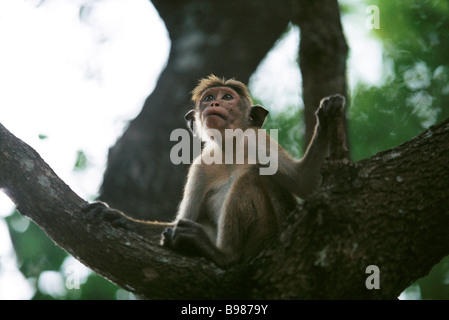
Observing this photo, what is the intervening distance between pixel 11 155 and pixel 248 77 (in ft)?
22.3

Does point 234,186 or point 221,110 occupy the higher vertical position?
point 221,110

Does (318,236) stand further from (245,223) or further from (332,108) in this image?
(332,108)

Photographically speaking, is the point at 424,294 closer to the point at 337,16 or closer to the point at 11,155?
the point at 337,16

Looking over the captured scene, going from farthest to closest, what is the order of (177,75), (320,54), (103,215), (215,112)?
(177,75), (215,112), (320,54), (103,215)

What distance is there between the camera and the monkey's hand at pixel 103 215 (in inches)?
188

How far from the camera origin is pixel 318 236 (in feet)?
14.0

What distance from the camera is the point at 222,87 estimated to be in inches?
289

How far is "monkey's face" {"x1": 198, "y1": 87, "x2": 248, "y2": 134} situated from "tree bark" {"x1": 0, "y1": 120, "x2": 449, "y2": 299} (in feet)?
8.05

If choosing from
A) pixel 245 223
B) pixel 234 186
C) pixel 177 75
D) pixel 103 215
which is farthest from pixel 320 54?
pixel 177 75

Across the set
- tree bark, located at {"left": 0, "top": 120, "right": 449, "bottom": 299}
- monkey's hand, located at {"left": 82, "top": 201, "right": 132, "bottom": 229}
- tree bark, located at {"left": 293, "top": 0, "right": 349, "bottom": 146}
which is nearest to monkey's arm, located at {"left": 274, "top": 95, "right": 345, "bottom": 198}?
tree bark, located at {"left": 293, "top": 0, "right": 349, "bottom": 146}

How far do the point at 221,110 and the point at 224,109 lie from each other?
6cm

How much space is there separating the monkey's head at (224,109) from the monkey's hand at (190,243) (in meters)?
1.89

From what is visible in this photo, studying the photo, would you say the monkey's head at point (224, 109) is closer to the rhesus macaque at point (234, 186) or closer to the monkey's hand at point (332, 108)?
the rhesus macaque at point (234, 186)

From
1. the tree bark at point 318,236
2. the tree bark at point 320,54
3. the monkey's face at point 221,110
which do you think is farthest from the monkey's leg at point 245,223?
the tree bark at point 320,54
